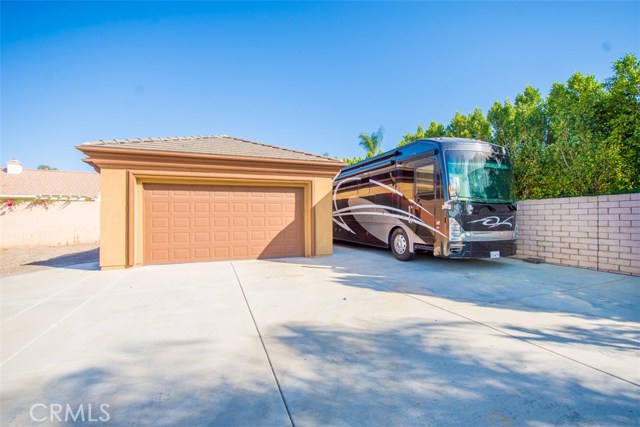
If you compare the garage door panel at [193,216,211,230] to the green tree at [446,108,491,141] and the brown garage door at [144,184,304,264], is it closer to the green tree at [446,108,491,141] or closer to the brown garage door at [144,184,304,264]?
the brown garage door at [144,184,304,264]

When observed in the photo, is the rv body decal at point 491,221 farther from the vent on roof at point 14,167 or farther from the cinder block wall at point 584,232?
the vent on roof at point 14,167

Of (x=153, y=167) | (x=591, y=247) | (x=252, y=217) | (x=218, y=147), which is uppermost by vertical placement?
(x=218, y=147)

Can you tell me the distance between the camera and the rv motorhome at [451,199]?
6.73 metres

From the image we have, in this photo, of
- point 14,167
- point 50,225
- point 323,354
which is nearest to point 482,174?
point 323,354

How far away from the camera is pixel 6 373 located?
2.65m

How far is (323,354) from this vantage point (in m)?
2.91

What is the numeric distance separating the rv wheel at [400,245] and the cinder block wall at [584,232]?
368 cm

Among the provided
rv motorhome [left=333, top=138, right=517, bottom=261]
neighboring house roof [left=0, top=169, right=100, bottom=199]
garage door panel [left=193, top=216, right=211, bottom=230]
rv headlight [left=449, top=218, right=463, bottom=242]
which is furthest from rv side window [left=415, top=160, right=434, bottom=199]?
neighboring house roof [left=0, top=169, right=100, bottom=199]

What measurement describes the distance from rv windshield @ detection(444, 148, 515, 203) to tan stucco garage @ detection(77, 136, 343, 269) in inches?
148

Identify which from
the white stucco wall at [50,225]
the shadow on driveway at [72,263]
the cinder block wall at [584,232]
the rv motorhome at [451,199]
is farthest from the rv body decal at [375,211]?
the white stucco wall at [50,225]

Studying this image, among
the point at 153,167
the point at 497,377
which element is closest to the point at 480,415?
the point at 497,377

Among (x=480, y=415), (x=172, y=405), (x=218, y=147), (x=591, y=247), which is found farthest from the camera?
(x=218, y=147)

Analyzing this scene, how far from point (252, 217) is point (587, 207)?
900 cm

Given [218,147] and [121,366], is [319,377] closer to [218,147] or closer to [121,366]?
[121,366]
